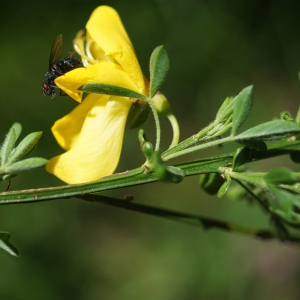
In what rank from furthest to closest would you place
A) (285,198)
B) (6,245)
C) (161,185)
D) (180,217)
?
(161,185) → (180,217) → (6,245) → (285,198)

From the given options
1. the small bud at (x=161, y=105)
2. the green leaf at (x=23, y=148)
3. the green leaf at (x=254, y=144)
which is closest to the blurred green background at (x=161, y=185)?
the small bud at (x=161, y=105)

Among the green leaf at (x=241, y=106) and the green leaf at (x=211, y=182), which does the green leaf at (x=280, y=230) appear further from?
the green leaf at (x=241, y=106)

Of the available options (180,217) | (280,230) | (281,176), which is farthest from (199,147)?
(280,230)

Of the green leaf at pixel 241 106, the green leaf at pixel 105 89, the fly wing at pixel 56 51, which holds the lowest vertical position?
the green leaf at pixel 241 106

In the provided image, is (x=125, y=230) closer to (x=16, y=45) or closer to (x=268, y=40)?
(x=16, y=45)

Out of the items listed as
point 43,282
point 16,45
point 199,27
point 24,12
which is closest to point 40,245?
point 43,282

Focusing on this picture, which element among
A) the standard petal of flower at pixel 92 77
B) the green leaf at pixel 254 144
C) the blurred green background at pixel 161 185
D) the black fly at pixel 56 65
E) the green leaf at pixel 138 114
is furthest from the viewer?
the blurred green background at pixel 161 185

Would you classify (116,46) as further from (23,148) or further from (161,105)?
(23,148)
